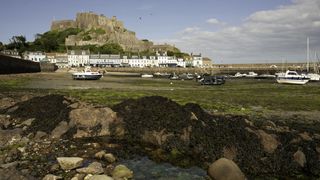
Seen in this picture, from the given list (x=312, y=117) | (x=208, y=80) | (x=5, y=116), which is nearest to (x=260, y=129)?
(x=312, y=117)

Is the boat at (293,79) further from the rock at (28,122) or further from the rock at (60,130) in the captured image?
the rock at (28,122)

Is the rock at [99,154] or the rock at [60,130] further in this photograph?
the rock at [60,130]

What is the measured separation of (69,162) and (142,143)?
182 inches

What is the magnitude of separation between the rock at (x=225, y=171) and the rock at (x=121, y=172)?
9.39 feet

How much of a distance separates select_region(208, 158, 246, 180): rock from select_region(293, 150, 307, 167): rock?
3517 mm

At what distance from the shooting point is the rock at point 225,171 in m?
11.8

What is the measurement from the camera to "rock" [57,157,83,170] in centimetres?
1298

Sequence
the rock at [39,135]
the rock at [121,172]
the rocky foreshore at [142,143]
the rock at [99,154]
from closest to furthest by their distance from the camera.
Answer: the rock at [121,172]
the rocky foreshore at [142,143]
the rock at [99,154]
the rock at [39,135]

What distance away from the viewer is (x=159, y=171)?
1326 centimetres

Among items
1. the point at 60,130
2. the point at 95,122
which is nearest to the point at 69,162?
the point at 60,130

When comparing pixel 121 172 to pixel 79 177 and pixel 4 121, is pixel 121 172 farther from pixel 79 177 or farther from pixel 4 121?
pixel 4 121

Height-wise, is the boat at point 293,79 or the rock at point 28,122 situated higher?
the boat at point 293,79

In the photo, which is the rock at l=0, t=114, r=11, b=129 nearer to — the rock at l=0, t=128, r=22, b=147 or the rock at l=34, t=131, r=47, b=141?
the rock at l=0, t=128, r=22, b=147

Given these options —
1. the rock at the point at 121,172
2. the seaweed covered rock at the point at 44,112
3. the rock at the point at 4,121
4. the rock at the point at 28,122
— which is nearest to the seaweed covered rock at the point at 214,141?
the rock at the point at 121,172
